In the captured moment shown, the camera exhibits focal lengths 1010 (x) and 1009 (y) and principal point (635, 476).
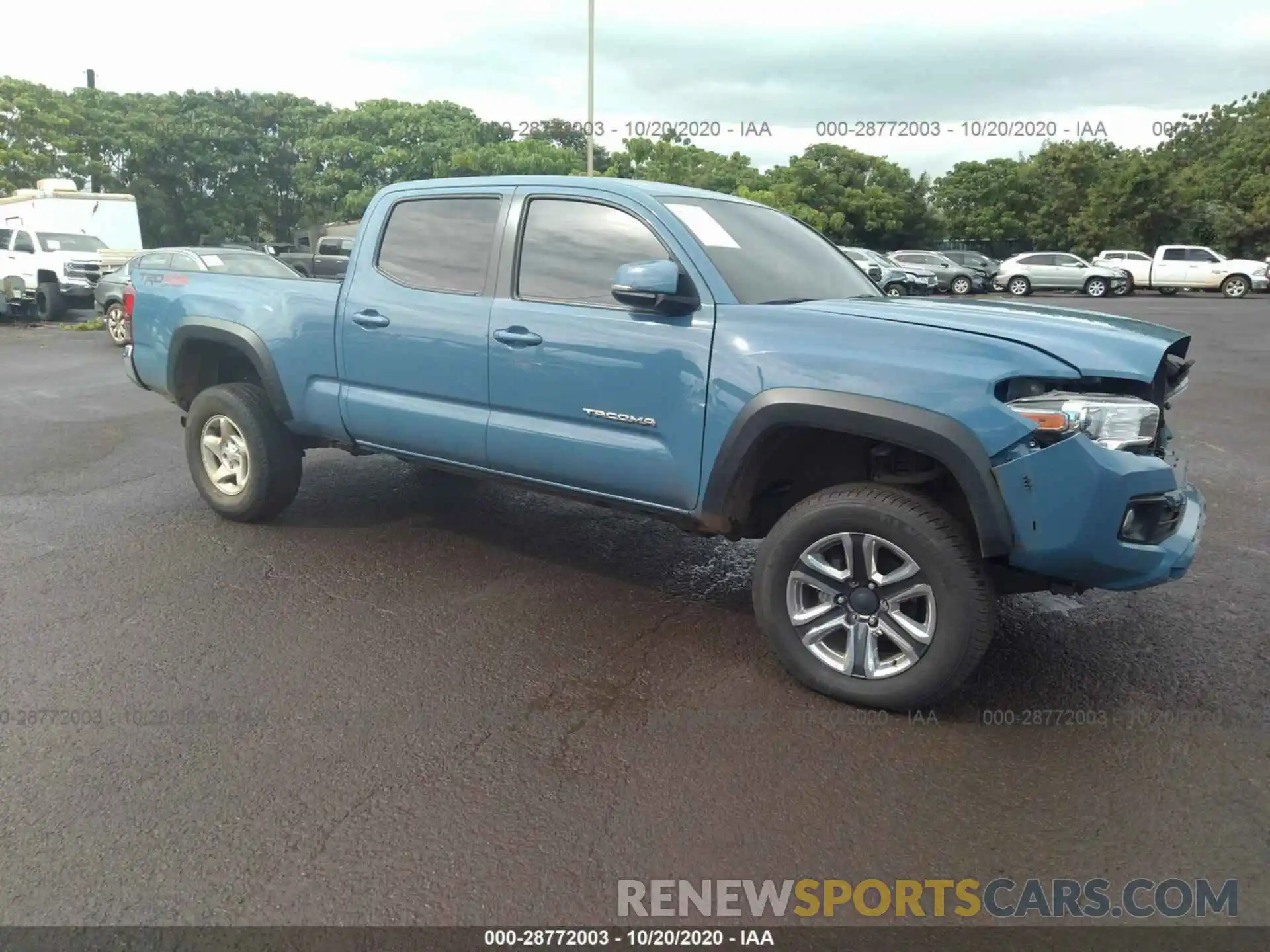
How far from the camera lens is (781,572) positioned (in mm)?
3764

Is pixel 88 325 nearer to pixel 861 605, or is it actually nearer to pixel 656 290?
pixel 656 290

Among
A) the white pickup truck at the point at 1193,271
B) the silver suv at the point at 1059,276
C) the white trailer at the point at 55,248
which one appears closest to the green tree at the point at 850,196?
the silver suv at the point at 1059,276

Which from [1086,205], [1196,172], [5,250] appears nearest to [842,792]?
[5,250]

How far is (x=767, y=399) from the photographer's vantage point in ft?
12.1

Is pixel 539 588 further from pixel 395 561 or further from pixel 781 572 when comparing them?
pixel 781 572

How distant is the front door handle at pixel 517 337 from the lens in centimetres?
439

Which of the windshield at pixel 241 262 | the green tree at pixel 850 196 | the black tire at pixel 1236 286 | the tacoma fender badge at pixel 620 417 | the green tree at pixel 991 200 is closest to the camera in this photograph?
the tacoma fender badge at pixel 620 417

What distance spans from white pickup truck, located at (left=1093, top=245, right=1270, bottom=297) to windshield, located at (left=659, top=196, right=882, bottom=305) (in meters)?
33.1

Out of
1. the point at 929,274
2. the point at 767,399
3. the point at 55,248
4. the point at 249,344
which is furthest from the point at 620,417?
the point at 929,274

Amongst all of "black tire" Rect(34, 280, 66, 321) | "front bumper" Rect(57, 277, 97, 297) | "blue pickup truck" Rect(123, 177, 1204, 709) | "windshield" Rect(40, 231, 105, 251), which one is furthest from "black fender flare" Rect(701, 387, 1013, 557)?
"windshield" Rect(40, 231, 105, 251)

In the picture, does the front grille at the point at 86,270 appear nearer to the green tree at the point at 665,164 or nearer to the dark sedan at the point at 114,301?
the dark sedan at the point at 114,301

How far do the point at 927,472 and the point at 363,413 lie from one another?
2.82m

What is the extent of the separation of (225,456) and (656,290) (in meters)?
3.21

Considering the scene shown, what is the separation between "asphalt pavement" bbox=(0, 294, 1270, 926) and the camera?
2.73 meters
